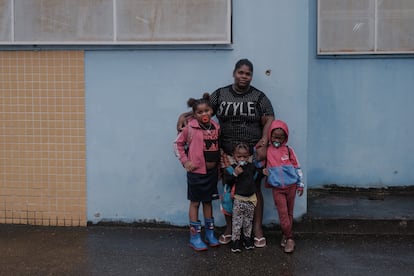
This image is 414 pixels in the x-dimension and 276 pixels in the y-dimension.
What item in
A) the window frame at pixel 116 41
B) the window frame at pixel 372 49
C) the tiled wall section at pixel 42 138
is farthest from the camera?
the window frame at pixel 372 49

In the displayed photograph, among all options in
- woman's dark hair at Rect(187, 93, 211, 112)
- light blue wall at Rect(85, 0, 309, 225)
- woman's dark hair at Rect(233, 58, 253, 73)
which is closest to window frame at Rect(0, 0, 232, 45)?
light blue wall at Rect(85, 0, 309, 225)

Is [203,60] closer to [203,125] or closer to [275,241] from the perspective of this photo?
[203,125]

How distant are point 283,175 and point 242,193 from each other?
0.42 meters

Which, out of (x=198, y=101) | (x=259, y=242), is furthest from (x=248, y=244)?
(x=198, y=101)

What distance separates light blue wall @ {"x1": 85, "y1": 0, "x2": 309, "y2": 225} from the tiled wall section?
152 millimetres

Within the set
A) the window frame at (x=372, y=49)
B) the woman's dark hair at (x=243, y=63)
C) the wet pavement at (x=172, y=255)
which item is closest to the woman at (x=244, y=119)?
the woman's dark hair at (x=243, y=63)

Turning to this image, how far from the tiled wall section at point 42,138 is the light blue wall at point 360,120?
2.79 meters

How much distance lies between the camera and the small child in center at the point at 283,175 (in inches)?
212

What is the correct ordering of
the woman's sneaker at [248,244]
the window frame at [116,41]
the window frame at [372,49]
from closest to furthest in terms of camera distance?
the woman's sneaker at [248,244], the window frame at [116,41], the window frame at [372,49]

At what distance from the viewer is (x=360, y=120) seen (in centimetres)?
697

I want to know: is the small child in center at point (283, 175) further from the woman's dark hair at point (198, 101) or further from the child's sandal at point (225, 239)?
the woman's dark hair at point (198, 101)

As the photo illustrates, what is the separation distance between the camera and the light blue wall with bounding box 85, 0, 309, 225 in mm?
5836

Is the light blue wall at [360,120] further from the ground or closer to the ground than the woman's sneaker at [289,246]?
further from the ground

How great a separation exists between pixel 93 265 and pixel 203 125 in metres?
1.62
